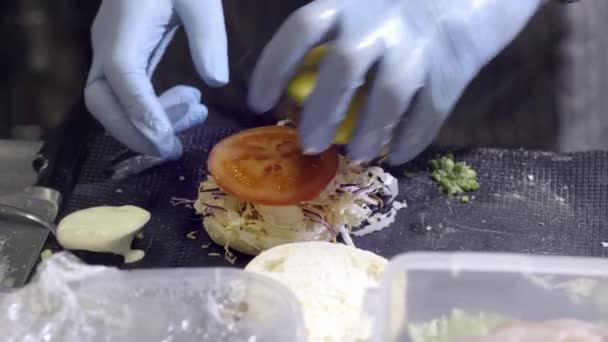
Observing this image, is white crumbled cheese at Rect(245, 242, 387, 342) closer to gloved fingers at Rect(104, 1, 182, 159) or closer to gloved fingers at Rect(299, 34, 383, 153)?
gloved fingers at Rect(299, 34, 383, 153)

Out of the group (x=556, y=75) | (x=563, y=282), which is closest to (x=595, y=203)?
(x=556, y=75)

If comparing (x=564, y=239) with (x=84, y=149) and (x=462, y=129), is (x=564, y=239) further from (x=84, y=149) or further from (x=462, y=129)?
(x=84, y=149)

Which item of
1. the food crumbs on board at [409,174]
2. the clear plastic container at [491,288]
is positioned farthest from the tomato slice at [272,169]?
the clear plastic container at [491,288]

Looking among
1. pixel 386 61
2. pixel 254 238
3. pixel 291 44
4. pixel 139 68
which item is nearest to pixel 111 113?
pixel 139 68

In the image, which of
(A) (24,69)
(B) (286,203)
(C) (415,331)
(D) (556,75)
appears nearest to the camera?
(C) (415,331)

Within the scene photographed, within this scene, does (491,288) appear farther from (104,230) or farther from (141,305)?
(104,230)
